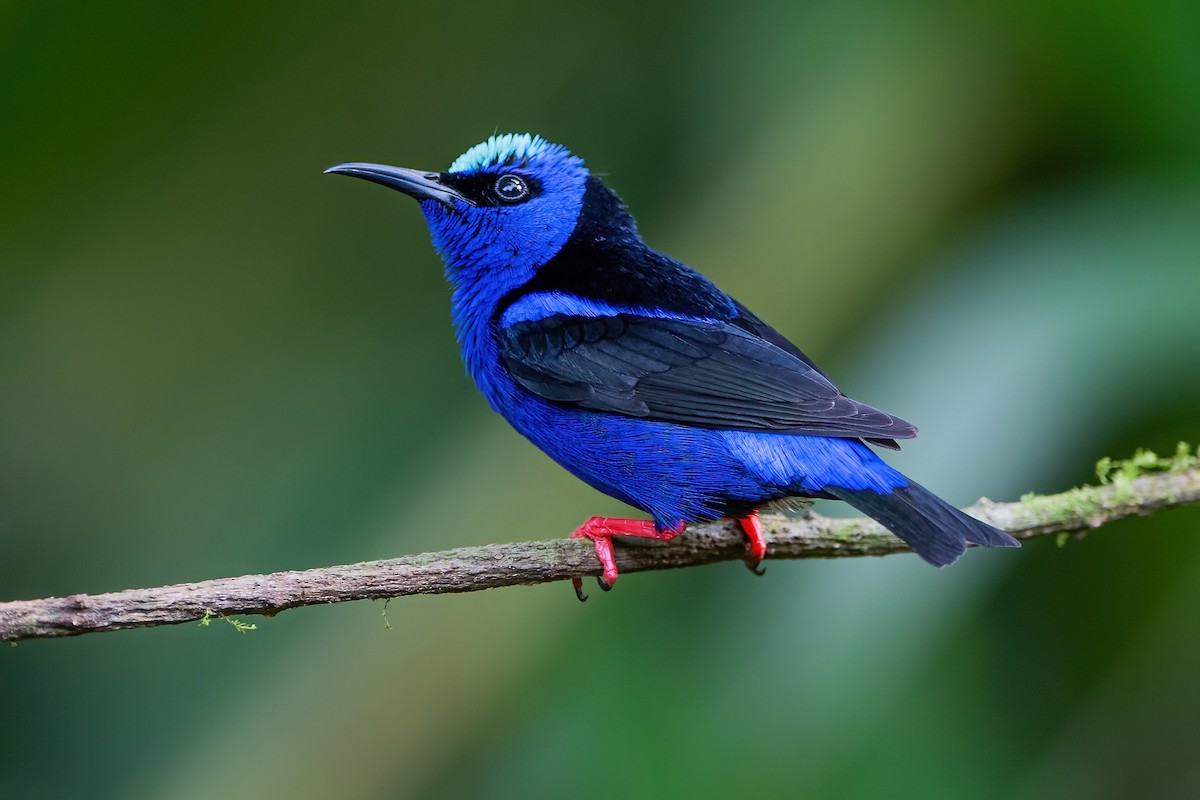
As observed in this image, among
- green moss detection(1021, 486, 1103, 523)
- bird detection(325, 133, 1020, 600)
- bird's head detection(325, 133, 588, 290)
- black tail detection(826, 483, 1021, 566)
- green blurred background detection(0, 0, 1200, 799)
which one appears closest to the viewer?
black tail detection(826, 483, 1021, 566)

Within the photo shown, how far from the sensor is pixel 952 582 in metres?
3.79

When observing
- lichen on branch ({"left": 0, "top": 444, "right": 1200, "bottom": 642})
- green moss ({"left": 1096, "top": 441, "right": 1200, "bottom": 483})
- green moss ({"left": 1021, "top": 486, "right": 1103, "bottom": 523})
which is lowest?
lichen on branch ({"left": 0, "top": 444, "right": 1200, "bottom": 642})

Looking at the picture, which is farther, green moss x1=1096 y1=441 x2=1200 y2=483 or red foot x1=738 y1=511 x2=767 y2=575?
green moss x1=1096 y1=441 x2=1200 y2=483

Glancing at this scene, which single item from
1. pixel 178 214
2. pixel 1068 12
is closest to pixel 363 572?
pixel 178 214

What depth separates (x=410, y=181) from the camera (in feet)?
12.2

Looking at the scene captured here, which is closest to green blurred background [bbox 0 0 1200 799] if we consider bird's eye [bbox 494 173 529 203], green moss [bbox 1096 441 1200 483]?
green moss [bbox 1096 441 1200 483]

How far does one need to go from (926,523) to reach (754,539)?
0.67 m

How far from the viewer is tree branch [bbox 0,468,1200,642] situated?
7.80ft

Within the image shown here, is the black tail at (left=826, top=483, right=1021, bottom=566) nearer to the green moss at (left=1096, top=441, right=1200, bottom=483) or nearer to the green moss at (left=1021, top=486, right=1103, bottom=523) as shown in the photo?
the green moss at (left=1021, top=486, right=1103, bottom=523)

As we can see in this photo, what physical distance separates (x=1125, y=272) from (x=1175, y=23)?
1.15m

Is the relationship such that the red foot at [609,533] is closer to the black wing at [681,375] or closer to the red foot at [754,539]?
the red foot at [754,539]

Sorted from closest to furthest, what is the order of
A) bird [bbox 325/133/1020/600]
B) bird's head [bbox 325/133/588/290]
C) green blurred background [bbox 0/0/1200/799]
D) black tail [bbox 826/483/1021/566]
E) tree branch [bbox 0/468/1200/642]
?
tree branch [bbox 0/468/1200/642]
black tail [bbox 826/483/1021/566]
bird [bbox 325/133/1020/600]
bird's head [bbox 325/133/588/290]
green blurred background [bbox 0/0/1200/799]

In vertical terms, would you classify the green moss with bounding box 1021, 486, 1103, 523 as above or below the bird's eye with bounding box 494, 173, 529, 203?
above

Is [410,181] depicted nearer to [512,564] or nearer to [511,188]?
[511,188]
